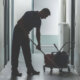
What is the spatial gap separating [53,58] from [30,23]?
3.04ft

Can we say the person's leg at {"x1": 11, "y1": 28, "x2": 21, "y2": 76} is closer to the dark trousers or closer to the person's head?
the dark trousers

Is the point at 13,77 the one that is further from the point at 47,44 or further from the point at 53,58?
the point at 47,44

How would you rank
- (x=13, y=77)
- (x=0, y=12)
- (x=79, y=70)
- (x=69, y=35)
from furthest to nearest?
(x=69, y=35)
(x=0, y=12)
(x=79, y=70)
(x=13, y=77)

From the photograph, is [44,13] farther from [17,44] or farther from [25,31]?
[17,44]

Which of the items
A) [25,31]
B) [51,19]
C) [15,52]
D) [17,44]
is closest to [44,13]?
[25,31]

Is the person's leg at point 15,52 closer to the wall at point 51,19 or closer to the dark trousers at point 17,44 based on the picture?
the dark trousers at point 17,44

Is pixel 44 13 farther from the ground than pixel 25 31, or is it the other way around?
pixel 44 13

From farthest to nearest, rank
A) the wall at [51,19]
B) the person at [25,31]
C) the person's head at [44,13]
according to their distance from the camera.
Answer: the wall at [51,19], the person at [25,31], the person's head at [44,13]

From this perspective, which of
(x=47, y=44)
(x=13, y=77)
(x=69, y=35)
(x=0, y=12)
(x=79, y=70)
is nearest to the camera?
(x=13, y=77)

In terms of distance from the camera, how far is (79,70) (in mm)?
5648

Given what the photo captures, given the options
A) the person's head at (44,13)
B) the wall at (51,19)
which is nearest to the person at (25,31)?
the person's head at (44,13)

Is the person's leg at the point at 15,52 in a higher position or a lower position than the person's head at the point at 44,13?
lower

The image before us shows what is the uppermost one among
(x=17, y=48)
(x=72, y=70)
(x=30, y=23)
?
(x=30, y=23)

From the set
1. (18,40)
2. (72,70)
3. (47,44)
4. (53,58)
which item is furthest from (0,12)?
(47,44)
